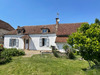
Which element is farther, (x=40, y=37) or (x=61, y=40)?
(x=40, y=37)

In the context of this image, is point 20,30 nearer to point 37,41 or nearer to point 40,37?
point 37,41

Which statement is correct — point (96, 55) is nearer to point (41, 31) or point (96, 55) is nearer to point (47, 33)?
point (47, 33)

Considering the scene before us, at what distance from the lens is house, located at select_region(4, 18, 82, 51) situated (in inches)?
559

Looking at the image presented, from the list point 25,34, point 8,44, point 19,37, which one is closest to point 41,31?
point 25,34

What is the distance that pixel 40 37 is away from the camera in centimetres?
1491

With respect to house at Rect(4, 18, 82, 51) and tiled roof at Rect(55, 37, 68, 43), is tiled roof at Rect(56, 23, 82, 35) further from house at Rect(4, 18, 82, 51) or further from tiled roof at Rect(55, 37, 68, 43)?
tiled roof at Rect(55, 37, 68, 43)

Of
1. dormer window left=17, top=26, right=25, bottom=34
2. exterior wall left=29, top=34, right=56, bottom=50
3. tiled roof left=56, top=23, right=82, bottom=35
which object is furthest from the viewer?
dormer window left=17, top=26, right=25, bottom=34

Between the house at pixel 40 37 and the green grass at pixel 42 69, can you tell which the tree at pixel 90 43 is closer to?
the green grass at pixel 42 69

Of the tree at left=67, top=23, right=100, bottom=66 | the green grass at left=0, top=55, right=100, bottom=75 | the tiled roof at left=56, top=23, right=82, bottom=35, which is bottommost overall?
the green grass at left=0, top=55, right=100, bottom=75

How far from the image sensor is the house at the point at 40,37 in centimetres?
1419

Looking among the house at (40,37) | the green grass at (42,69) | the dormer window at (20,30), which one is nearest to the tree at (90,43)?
the green grass at (42,69)

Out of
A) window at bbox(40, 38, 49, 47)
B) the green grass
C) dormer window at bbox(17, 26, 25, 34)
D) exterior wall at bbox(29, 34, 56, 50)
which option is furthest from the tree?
dormer window at bbox(17, 26, 25, 34)

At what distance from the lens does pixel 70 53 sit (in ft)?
25.2

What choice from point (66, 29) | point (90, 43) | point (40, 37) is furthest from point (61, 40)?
point (90, 43)
